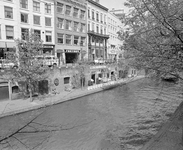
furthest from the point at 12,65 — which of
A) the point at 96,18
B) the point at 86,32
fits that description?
the point at 96,18

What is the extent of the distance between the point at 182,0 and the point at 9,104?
18754 millimetres

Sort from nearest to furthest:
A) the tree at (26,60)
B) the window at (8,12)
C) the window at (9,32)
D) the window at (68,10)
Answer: the tree at (26,60) → the window at (8,12) → the window at (9,32) → the window at (68,10)

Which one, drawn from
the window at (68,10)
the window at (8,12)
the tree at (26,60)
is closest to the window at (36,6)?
the window at (8,12)

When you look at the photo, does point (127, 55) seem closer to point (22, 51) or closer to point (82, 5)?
point (22, 51)

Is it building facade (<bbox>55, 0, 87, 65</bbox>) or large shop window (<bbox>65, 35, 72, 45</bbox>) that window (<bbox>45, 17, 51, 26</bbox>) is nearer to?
building facade (<bbox>55, 0, 87, 65</bbox>)

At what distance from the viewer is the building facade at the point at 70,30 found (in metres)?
34.8

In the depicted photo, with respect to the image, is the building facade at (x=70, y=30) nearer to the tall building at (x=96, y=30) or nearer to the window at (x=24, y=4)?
the tall building at (x=96, y=30)

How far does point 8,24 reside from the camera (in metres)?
26.7

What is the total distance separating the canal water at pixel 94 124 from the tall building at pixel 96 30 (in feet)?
78.0

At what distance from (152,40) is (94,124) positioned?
10432mm

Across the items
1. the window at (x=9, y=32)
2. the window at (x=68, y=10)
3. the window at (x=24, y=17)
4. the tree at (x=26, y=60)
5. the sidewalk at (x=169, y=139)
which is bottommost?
the sidewalk at (x=169, y=139)

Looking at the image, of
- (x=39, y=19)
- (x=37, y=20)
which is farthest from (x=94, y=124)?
(x=39, y=19)

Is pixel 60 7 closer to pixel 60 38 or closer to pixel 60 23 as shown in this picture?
pixel 60 23

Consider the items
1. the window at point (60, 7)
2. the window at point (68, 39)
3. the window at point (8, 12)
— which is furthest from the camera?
the window at point (68, 39)
